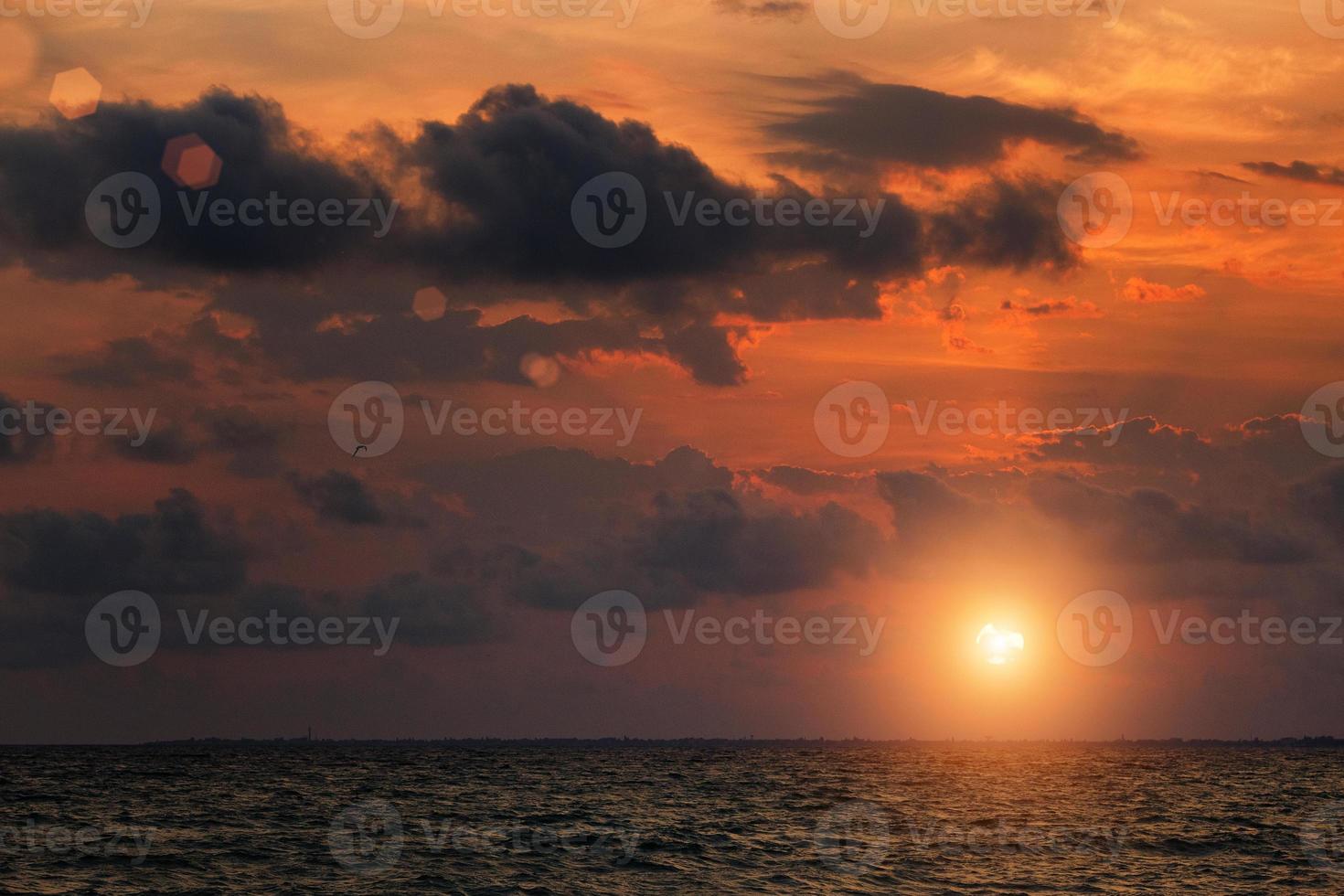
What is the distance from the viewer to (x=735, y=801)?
114 m

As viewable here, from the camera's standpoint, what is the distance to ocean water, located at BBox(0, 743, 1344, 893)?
58.6 metres

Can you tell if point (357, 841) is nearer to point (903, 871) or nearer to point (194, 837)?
point (194, 837)

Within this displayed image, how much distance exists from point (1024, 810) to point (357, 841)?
2220 inches

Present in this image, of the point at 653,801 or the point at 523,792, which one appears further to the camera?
the point at 523,792

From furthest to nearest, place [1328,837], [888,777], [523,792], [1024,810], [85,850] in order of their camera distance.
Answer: [888,777] → [523,792] → [1024,810] → [1328,837] → [85,850]

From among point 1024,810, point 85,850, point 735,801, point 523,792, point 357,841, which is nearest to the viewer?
point 85,850

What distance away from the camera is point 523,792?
422 feet

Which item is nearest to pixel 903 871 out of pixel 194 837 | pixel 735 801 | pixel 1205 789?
pixel 194 837

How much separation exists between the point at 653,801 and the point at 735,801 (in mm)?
7661

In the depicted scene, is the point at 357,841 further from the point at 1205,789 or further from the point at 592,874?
the point at 1205,789

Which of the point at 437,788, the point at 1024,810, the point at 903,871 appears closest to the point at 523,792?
the point at 437,788

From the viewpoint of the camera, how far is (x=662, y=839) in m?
77.0

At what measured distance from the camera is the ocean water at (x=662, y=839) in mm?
58594

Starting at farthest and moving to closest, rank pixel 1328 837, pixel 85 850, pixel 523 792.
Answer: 1. pixel 523 792
2. pixel 1328 837
3. pixel 85 850
